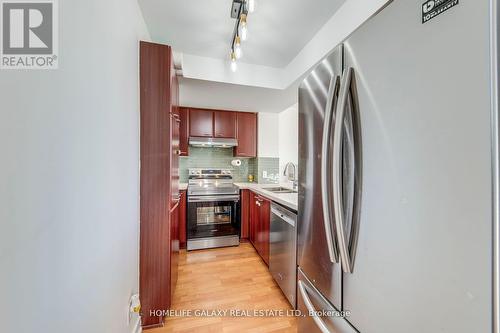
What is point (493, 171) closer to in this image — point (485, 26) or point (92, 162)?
point (485, 26)

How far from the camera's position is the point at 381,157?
0.63m

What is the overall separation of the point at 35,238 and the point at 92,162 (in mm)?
364

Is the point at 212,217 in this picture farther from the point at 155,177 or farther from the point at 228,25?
the point at 228,25

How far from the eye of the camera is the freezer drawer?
2.62 ft

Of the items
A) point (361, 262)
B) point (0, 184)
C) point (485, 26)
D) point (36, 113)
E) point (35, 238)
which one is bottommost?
point (361, 262)

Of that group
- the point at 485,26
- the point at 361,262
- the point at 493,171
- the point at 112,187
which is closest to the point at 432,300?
the point at 361,262

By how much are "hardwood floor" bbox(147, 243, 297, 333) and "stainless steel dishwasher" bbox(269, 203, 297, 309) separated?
0.17m

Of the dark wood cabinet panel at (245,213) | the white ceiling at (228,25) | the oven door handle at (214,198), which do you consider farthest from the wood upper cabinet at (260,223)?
the white ceiling at (228,25)

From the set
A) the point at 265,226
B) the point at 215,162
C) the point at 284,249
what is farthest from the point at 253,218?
the point at 215,162

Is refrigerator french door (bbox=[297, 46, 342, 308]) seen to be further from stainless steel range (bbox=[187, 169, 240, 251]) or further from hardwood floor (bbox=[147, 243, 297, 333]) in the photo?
stainless steel range (bbox=[187, 169, 240, 251])

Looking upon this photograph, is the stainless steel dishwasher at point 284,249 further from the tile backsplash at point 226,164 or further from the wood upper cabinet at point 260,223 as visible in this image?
the tile backsplash at point 226,164

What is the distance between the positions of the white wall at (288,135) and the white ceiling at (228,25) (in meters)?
1.16

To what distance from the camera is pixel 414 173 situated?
538 mm

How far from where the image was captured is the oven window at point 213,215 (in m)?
2.81
